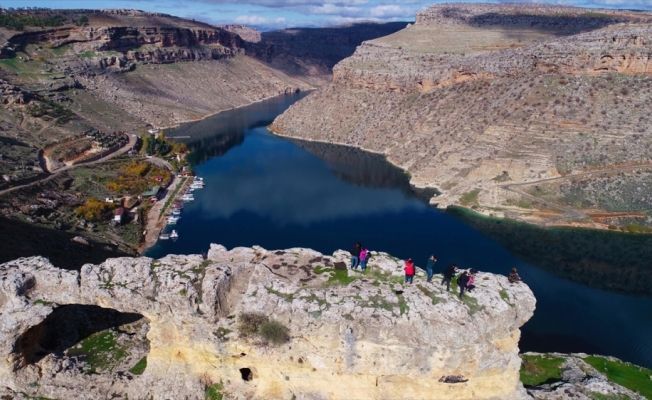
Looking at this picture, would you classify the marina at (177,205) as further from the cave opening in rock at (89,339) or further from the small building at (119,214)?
the cave opening in rock at (89,339)

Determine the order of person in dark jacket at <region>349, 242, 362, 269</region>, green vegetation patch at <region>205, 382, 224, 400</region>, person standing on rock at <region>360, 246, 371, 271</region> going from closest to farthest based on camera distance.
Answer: green vegetation patch at <region>205, 382, 224, 400</region>
person in dark jacket at <region>349, 242, 362, 269</region>
person standing on rock at <region>360, 246, 371, 271</region>

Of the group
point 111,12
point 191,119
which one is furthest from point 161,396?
point 111,12

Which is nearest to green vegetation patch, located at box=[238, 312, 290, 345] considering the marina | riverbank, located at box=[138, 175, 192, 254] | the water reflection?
riverbank, located at box=[138, 175, 192, 254]

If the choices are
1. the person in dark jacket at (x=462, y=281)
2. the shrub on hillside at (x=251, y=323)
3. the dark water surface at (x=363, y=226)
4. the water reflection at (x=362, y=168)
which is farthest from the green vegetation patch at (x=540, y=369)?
the water reflection at (x=362, y=168)

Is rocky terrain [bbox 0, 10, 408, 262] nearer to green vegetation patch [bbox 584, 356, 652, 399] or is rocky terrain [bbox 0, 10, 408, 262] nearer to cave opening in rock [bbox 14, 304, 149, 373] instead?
cave opening in rock [bbox 14, 304, 149, 373]

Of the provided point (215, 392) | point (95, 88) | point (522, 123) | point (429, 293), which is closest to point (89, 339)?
point (215, 392)

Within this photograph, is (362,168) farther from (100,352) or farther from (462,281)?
(462,281)

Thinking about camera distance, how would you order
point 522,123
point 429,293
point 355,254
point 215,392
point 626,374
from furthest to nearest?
point 522,123 → point 626,374 → point 355,254 → point 215,392 → point 429,293
